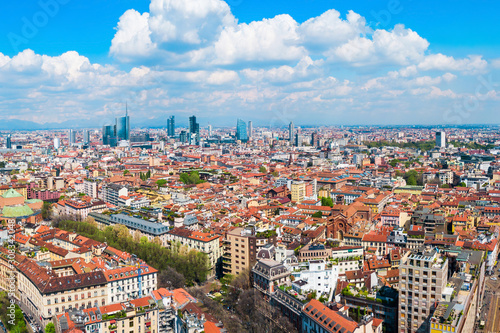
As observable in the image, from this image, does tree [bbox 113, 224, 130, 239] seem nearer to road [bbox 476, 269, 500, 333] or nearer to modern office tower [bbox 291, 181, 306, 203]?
modern office tower [bbox 291, 181, 306, 203]

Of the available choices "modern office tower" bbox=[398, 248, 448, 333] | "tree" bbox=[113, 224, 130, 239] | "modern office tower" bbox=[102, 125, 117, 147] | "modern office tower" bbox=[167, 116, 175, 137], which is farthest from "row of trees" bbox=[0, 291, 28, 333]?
"modern office tower" bbox=[167, 116, 175, 137]

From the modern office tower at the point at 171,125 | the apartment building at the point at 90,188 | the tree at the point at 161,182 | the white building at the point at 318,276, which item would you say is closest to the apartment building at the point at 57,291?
the white building at the point at 318,276

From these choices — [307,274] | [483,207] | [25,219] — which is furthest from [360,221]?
[25,219]

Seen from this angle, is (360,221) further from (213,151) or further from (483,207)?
(213,151)

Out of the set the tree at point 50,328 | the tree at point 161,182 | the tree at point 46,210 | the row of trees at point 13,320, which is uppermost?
the tree at point 161,182

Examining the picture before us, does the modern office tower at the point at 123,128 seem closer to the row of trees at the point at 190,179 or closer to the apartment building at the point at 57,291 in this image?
the row of trees at the point at 190,179

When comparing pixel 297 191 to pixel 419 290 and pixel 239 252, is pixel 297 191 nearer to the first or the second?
pixel 239 252
